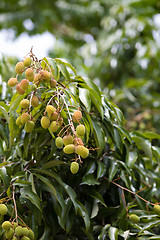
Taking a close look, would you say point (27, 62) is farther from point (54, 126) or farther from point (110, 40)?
point (110, 40)

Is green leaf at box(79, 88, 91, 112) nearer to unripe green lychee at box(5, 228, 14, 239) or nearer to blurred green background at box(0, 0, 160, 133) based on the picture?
unripe green lychee at box(5, 228, 14, 239)

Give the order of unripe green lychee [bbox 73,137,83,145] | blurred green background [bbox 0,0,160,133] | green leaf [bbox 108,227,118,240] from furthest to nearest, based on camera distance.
→ 1. blurred green background [bbox 0,0,160,133]
2. green leaf [bbox 108,227,118,240]
3. unripe green lychee [bbox 73,137,83,145]

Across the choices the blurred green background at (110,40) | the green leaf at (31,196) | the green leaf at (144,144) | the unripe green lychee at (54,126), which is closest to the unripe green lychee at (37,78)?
the unripe green lychee at (54,126)

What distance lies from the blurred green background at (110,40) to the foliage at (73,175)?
1.23 metres

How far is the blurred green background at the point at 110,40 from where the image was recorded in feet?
8.38

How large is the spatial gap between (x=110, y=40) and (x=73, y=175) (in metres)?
2.29

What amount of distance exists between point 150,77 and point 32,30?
5.55 feet

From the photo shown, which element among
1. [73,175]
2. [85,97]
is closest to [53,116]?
[85,97]

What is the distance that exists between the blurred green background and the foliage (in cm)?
123

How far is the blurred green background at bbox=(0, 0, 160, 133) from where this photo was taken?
8.38 ft

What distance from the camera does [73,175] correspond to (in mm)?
824

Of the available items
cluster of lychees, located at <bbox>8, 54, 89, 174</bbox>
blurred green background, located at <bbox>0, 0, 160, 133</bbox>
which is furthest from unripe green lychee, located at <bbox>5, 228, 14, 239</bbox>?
blurred green background, located at <bbox>0, 0, 160, 133</bbox>

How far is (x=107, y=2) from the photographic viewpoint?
3.42 meters

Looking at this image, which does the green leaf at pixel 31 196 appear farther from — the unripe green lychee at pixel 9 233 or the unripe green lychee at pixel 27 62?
the unripe green lychee at pixel 27 62
